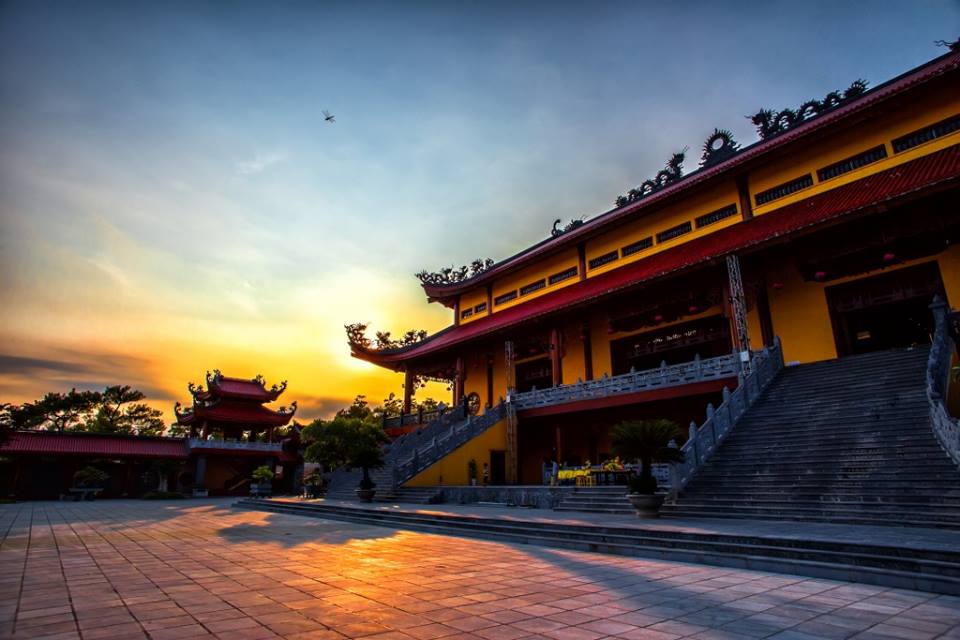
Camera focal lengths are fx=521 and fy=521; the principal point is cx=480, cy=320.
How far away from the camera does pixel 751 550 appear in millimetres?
A: 6398

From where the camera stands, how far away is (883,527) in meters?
7.57

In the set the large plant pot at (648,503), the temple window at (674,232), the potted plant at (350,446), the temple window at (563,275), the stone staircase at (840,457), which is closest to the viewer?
the stone staircase at (840,457)

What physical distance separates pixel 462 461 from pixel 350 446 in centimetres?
397

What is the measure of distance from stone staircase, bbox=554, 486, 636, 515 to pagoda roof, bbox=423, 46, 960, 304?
12.1 meters

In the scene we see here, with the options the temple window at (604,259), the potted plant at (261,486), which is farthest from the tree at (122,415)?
the temple window at (604,259)

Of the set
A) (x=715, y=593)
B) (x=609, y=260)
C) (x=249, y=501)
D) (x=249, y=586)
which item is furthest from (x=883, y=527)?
(x=249, y=501)

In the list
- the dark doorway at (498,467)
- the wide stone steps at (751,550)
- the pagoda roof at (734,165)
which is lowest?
the wide stone steps at (751,550)

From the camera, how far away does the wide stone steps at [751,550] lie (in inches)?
200

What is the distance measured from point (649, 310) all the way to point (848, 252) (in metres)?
6.06

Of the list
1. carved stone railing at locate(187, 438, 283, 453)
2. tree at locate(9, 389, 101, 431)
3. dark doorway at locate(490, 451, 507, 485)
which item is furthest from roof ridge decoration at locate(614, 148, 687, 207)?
tree at locate(9, 389, 101, 431)

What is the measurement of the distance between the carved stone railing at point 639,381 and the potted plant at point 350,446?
5.69 m

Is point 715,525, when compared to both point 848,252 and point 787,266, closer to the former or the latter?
point 848,252

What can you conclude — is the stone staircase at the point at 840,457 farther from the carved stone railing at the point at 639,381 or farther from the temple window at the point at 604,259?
the temple window at the point at 604,259

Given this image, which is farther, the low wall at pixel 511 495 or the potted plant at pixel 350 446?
the potted plant at pixel 350 446
